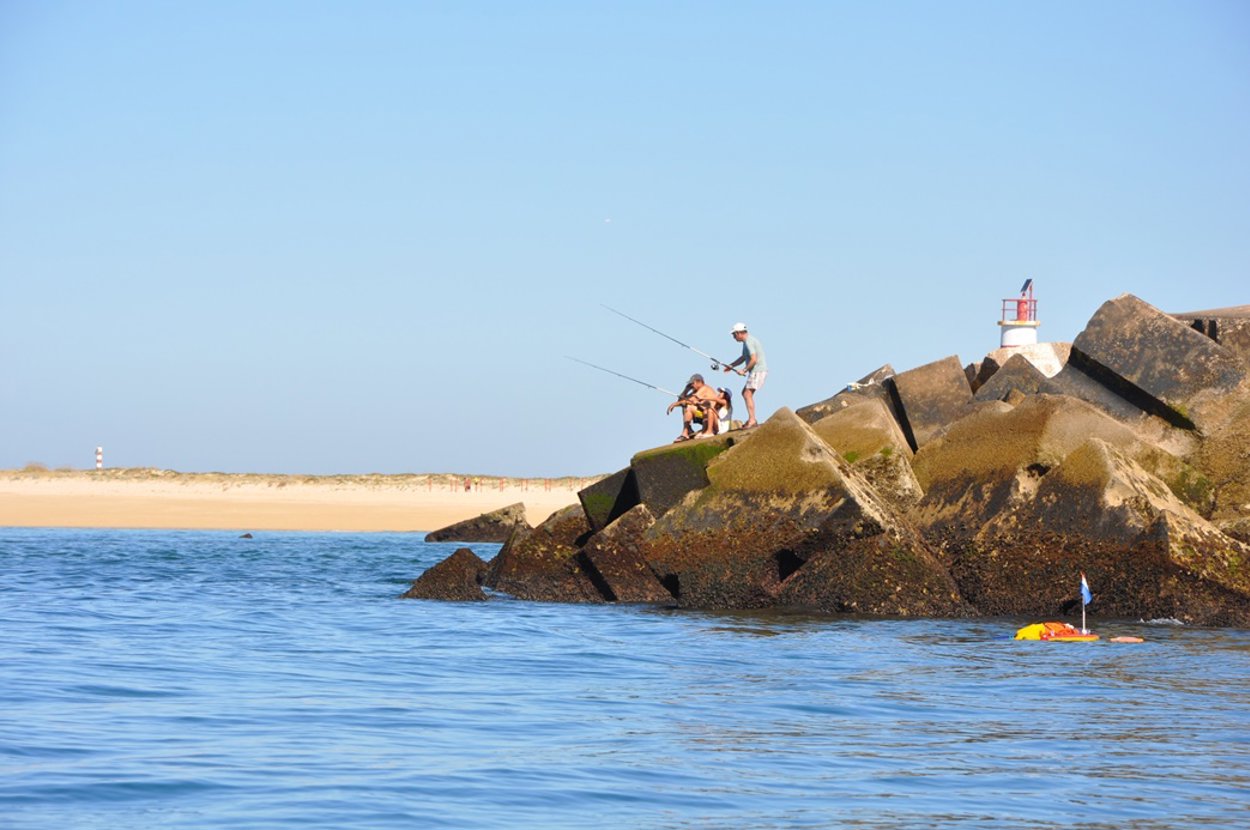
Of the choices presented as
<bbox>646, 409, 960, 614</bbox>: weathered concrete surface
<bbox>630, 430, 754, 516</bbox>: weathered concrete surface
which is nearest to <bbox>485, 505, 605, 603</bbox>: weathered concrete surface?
<bbox>630, 430, 754, 516</bbox>: weathered concrete surface

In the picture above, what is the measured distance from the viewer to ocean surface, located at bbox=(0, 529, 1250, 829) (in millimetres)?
6328

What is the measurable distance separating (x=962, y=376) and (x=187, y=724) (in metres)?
12.8

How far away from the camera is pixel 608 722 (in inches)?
340

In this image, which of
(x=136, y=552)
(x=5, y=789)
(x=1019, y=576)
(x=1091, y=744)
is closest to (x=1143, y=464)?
(x=1019, y=576)

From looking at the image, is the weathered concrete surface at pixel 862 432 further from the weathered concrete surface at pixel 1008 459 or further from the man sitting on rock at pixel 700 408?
the man sitting on rock at pixel 700 408

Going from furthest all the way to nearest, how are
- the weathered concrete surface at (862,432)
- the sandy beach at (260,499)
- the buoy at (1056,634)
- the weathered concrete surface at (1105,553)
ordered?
the sandy beach at (260,499)
the weathered concrete surface at (862,432)
the weathered concrete surface at (1105,553)
the buoy at (1056,634)

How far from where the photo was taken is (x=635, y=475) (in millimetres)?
16719

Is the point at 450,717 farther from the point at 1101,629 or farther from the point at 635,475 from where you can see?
the point at 635,475

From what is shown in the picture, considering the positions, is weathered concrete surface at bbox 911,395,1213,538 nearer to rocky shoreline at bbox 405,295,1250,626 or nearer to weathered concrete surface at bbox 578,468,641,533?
rocky shoreline at bbox 405,295,1250,626

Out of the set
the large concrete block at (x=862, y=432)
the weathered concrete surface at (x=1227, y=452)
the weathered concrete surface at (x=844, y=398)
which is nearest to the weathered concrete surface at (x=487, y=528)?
the weathered concrete surface at (x=844, y=398)

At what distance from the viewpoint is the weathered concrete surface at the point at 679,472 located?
53.7 ft

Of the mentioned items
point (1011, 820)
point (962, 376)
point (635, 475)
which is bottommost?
point (1011, 820)

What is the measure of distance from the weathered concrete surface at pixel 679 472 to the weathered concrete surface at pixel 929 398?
10.3ft

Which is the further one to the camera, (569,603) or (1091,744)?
(569,603)
